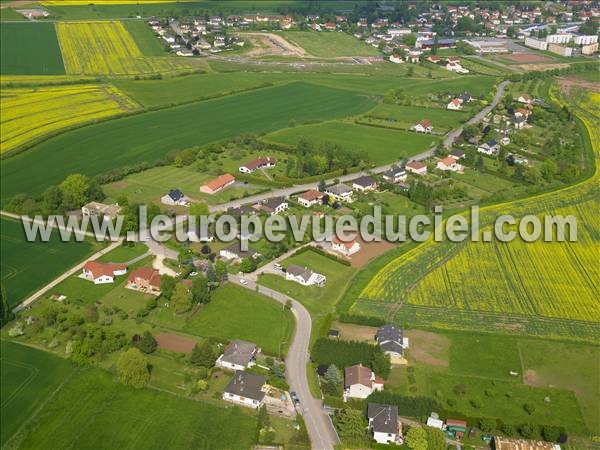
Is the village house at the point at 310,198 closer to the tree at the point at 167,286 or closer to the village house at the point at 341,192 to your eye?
the village house at the point at 341,192

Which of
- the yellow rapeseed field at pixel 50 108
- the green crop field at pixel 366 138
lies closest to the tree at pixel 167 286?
the green crop field at pixel 366 138

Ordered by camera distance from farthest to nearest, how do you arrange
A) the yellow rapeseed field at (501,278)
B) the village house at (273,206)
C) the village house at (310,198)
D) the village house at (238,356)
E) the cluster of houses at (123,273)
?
the village house at (310,198), the village house at (273,206), the cluster of houses at (123,273), the yellow rapeseed field at (501,278), the village house at (238,356)

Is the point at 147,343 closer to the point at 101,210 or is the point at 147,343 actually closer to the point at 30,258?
the point at 30,258

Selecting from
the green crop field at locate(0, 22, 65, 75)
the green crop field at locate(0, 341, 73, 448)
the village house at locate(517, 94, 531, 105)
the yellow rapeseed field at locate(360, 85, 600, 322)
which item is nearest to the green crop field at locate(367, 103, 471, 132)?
the village house at locate(517, 94, 531, 105)

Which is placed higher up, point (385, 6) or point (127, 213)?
point (385, 6)

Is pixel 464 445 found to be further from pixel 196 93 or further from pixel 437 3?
pixel 437 3

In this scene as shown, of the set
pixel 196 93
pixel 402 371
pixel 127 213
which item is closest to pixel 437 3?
pixel 196 93

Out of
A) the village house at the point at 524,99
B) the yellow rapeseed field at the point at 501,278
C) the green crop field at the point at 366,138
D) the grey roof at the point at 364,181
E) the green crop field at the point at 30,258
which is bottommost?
the green crop field at the point at 30,258
